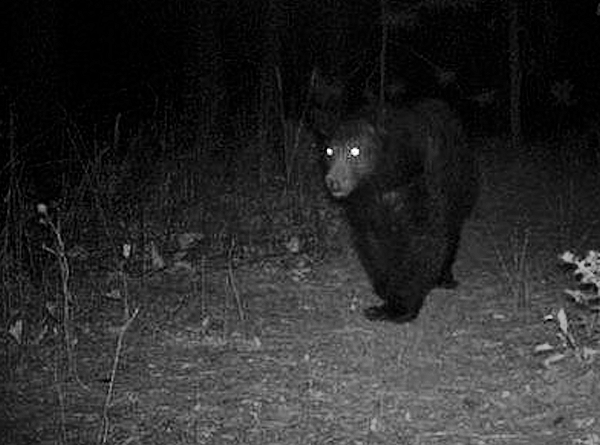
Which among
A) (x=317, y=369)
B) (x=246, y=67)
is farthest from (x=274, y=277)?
(x=246, y=67)

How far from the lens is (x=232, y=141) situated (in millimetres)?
14977

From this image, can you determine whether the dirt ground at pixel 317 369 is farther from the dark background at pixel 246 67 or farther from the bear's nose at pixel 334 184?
the dark background at pixel 246 67

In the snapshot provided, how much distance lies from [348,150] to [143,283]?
1.96 m

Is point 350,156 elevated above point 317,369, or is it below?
above

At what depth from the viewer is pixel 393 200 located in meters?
8.08

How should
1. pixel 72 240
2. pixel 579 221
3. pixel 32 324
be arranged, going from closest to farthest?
1. pixel 32 324
2. pixel 72 240
3. pixel 579 221

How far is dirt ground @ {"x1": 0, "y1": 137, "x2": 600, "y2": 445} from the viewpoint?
555 cm

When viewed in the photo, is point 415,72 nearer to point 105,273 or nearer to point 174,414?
point 105,273

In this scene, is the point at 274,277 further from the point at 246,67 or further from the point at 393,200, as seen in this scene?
the point at 246,67

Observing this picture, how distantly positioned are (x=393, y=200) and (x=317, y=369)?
1.90 metres

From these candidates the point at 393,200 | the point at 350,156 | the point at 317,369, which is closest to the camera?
the point at 317,369

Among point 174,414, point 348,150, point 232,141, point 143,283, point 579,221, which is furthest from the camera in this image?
point 232,141

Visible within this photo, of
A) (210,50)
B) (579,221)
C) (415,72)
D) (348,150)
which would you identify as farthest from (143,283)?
(415,72)

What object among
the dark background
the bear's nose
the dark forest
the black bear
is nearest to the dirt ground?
the dark forest
